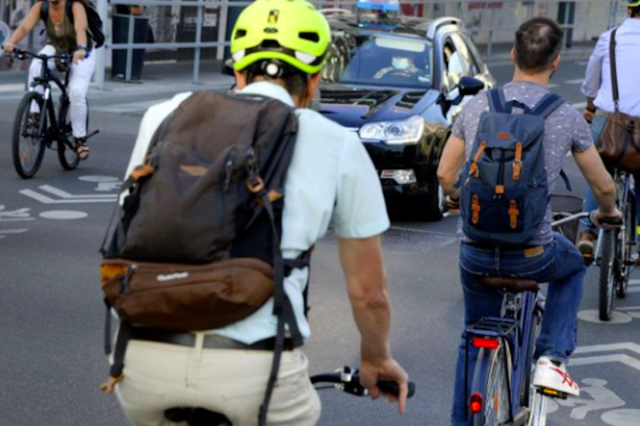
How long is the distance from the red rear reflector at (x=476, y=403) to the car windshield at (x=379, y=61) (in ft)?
25.6

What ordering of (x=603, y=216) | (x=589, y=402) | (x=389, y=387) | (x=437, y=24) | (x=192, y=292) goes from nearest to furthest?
(x=192, y=292) → (x=389, y=387) → (x=603, y=216) → (x=589, y=402) → (x=437, y=24)

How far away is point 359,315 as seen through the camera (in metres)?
3.62

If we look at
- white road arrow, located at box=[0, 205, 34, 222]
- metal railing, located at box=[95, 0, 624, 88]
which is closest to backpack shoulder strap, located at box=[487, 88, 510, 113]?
white road arrow, located at box=[0, 205, 34, 222]

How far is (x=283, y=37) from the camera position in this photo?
11.8 feet

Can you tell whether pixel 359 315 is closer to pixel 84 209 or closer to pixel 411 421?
pixel 411 421

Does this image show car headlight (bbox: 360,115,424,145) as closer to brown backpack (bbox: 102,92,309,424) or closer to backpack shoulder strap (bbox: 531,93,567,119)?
backpack shoulder strap (bbox: 531,93,567,119)

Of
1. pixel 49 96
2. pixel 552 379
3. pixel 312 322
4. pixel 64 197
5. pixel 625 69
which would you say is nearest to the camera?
pixel 552 379

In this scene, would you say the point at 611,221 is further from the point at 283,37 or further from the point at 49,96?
the point at 49,96

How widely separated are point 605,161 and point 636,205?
1.89ft

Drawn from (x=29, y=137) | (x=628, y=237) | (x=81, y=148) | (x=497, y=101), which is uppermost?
(x=497, y=101)

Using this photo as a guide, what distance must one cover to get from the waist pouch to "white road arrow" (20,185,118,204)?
8.49 metres

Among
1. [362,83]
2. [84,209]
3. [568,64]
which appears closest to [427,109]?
[362,83]

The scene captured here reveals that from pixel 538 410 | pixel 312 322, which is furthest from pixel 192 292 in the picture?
pixel 312 322

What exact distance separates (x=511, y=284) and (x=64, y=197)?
22.8ft
